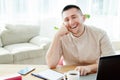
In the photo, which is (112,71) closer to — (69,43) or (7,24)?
(69,43)

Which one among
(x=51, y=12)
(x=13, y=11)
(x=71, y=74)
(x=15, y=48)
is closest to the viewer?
(x=71, y=74)

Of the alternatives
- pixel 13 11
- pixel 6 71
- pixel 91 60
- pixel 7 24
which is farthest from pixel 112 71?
pixel 13 11

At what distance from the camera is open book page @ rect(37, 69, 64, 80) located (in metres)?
1.45

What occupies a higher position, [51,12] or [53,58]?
[51,12]

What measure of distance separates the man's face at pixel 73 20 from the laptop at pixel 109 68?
76 cm

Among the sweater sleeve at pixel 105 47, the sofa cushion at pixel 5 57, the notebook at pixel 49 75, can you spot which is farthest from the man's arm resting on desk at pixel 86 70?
the sofa cushion at pixel 5 57

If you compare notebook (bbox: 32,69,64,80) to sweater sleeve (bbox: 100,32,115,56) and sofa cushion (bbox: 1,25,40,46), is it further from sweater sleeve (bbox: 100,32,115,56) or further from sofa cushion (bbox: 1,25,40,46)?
sofa cushion (bbox: 1,25,40,46)

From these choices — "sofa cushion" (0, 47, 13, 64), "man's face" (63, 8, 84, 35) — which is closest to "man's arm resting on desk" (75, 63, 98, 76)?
"man's face" (63, 8, 84, 35)

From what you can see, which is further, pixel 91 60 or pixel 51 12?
pixel 51 12

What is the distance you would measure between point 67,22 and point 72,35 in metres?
0.13

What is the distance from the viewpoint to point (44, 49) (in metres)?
3.50

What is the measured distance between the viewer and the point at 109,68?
106 cm

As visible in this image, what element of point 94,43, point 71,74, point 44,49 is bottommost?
point 44,49

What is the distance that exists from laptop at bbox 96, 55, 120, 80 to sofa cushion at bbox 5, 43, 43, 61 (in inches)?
91.1
